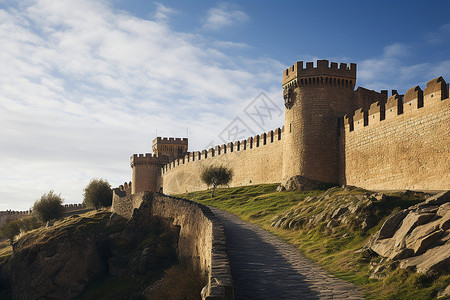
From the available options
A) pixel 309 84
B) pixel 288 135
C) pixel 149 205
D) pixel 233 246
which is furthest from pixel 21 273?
pixel 309 84

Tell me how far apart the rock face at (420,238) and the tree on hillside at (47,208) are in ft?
142

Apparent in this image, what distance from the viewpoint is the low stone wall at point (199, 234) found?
31.3 ft

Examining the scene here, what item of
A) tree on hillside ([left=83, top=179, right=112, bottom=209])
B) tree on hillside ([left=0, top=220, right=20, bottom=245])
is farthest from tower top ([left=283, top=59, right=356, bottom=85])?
tree on hillside ([left=0, top=220, right=20, bottom=245])

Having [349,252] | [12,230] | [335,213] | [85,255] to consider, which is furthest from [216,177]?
[349,252]

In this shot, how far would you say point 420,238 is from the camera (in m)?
11.2

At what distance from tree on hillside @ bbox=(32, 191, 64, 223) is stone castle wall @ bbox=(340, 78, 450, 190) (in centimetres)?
3139

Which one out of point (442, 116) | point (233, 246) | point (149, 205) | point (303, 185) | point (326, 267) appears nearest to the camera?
point (326, 267)

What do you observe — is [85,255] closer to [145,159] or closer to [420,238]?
[420,238]

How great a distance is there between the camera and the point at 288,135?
115ft

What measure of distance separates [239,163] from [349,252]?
3259cm

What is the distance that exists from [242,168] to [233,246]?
30.1 metres

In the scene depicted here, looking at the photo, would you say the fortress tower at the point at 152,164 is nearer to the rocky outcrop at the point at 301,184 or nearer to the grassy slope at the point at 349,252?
the rocky outcrop at the point at 301,184

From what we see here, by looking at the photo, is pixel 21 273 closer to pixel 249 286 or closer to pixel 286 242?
pixel 286 242

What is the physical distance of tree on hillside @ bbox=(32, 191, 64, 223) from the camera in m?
50.2
